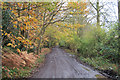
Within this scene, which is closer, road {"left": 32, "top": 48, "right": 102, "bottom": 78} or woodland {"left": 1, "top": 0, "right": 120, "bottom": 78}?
woodland {"left": 1, "top": 0, "right": 120, "bottom": 78}

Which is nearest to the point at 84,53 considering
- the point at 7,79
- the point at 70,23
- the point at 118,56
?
the point at 70,23

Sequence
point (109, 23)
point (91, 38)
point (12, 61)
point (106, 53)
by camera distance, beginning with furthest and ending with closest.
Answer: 1. point (91, 38)
2. point (106, 53)
3. point (109, 23)
4. point (12, 61)

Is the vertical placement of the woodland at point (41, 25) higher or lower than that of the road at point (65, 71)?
higher

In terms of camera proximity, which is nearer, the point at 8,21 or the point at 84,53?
the point at 8,21

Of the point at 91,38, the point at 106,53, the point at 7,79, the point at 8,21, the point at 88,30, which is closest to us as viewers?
the point at 8,21

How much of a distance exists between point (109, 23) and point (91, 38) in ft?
9.30

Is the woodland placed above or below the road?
above

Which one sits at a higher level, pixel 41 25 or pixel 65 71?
pixel 41 25

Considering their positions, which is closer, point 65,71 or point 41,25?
point 65,71

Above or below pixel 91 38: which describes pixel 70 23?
above

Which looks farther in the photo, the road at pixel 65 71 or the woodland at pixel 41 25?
the road at pixel 65 71

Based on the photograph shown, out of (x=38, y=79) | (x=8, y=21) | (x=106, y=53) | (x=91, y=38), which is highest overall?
(x=8, y=21)

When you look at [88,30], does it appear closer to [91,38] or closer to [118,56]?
[91,38]

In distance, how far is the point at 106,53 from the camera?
4.37 m
